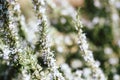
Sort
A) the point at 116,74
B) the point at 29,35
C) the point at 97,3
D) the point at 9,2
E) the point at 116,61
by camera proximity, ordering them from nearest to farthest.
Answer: the point at 9,2 < the point at 29,35 < the point at 116,74 < the point at 116,61 < the point at 97,3

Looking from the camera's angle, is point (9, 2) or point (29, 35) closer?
point (9, 2)

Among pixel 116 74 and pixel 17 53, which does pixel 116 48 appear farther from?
pixel 17 53

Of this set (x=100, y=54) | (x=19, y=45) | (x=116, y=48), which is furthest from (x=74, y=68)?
(x=19, y=45)

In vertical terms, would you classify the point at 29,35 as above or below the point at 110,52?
below


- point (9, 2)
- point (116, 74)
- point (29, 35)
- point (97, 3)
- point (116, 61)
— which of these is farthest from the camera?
point (97, 3)

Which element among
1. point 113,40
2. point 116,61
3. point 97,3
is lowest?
point 116,61

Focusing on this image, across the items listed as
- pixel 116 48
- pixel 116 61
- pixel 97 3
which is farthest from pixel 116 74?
pixel 97 3

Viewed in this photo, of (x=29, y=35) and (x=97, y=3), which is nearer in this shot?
(x=29, y=35)

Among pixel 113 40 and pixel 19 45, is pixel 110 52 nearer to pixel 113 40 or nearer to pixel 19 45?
pixel 113 40

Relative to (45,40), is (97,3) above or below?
above
